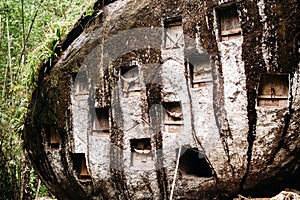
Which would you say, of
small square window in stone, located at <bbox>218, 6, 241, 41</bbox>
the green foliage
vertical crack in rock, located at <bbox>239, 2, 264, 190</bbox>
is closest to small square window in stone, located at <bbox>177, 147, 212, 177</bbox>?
vertical crack in rock, located at <bbox>239, 2, 264, 190</bbox>

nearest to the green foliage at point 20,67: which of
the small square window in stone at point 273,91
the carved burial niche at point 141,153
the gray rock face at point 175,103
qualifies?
the gray rock face at point 175,103

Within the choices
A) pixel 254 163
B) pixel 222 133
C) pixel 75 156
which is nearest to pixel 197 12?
pixel 222 133

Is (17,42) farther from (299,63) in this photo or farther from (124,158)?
(299,63)

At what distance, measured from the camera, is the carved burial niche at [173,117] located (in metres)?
4.70

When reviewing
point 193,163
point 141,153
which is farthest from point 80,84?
point 193,163

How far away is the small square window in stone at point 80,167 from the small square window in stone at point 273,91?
8.59ft

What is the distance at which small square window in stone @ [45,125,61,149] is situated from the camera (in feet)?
18.8

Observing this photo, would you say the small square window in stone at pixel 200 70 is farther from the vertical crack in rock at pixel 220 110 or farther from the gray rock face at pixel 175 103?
the vertical crack in rock at pixel 220 110

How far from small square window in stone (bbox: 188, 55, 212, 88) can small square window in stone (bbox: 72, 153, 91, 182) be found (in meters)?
1.98

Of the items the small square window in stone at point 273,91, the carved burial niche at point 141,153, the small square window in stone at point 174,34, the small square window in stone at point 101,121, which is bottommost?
the carved burial niche at point 141,153

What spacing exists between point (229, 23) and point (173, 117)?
1.30 metres

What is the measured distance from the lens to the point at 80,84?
5.48 metres

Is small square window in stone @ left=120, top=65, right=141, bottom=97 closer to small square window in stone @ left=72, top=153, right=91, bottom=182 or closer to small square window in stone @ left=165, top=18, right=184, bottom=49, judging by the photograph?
small square window in stone @ left=165, top=18, right=184, bottom=49

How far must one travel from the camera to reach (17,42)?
891cm
